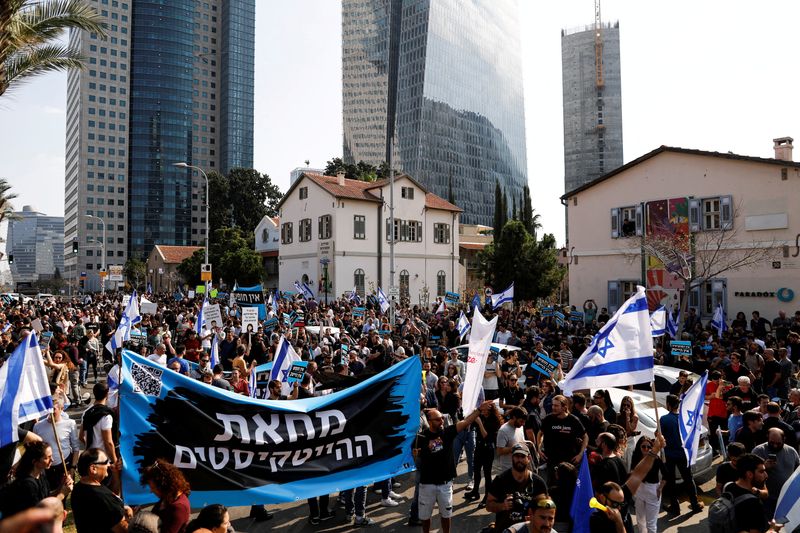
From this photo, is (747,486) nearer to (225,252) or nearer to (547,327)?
(547,327)

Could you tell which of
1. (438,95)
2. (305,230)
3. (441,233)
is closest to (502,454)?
(305,230)

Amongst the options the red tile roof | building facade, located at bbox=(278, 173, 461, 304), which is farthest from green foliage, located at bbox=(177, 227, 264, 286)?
the red tile roof

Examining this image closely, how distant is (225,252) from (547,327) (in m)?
44.6

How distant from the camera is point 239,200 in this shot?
87188 millimetres

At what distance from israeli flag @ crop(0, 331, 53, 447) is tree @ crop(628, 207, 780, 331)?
955 inches

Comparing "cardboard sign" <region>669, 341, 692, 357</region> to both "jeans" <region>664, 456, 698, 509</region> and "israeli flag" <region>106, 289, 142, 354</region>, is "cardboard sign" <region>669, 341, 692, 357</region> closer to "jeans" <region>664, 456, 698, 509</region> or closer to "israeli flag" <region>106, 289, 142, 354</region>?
"jeans" <region>664, 456, 698, 509</region>

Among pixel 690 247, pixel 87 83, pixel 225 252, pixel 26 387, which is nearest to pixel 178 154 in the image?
pixel 87 83

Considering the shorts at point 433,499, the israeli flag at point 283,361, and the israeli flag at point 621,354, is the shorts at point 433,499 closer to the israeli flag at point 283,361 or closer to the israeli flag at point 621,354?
the israeli flag at point 621,354

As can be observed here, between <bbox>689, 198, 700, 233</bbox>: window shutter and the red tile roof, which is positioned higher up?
the red tile roof

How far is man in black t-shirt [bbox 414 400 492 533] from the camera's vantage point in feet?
22.9

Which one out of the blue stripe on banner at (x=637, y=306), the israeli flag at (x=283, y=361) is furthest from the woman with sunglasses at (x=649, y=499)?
the israeli flag at (x=283, y=361)

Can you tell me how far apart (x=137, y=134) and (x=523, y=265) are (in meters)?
126

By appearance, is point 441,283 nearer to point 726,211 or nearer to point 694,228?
point 694,228

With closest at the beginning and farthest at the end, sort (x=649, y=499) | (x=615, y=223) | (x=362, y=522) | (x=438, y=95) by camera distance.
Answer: (x=649, y=499) < (x=362, y=522) < (x=615, y=223) < (x=438, y=95)
